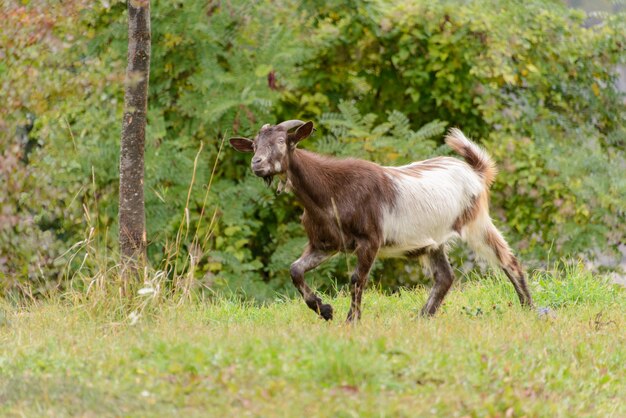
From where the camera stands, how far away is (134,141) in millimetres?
9305

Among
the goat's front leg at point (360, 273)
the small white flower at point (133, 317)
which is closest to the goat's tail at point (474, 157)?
the goat's front leg at point (360, 273)

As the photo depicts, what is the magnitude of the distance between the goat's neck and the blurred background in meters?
2.82

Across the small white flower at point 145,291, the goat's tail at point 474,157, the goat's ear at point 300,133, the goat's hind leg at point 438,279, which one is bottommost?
the goat's hind leg at point 438,279

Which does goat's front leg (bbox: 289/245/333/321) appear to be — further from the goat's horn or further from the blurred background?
the blurred background

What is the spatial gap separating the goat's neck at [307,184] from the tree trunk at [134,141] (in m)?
1.41

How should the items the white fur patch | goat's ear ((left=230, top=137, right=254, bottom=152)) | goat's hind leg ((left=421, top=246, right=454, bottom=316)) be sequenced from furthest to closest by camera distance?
goat's hind leg ((left=421, top=246, right=454, bottom=316)) < the white fur patch < goat's ear ((left=230, top=137, right=254, bottom=152))

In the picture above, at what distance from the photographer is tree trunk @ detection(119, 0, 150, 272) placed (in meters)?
9.25

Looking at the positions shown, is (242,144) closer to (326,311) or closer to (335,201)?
(335,201)

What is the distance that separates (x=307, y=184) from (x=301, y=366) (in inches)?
107

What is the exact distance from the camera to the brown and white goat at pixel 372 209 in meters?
9.04

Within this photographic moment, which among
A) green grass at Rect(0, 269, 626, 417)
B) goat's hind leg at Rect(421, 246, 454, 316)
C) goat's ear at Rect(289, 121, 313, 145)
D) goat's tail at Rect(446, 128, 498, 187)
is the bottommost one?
goat's hind leg at Rect(421, 246, 454, 316)

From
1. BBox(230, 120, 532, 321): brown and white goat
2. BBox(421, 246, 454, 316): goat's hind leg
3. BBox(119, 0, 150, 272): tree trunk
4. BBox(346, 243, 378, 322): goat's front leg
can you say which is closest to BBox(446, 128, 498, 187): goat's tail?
BBox(230, 120, 532, 321): brown and white goat

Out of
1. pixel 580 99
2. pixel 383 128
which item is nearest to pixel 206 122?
pixel 383 128

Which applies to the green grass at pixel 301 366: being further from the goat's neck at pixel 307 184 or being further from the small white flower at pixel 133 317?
the goat's neck at pixel 307 184
